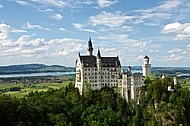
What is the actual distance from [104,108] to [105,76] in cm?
1119

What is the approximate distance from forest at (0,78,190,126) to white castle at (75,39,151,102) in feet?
6.41

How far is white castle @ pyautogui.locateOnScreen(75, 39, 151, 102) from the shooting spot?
93125mm

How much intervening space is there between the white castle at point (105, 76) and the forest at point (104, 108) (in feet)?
6.41

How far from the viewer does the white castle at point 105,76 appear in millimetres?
93125

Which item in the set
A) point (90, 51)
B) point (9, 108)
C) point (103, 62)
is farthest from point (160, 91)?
point (9, 108)

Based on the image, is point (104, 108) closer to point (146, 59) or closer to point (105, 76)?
point (105, 76)

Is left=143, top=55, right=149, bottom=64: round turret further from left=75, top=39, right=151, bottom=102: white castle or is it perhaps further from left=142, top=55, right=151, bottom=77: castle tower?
left=75, top=39, right=151, bottom=102: white castle

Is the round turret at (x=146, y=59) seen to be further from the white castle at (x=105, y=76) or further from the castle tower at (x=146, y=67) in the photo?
the white castle at (x=105, y=76)

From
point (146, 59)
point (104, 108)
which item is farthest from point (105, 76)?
point (146, 59)

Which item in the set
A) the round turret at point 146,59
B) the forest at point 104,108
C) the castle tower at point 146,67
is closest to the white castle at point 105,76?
the forest at point 104,108

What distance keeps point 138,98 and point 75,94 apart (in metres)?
18.8

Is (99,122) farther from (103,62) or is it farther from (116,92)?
(103,62)

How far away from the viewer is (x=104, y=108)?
88.2 meters

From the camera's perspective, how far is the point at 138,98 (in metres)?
93.3
